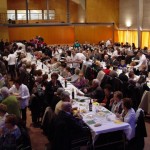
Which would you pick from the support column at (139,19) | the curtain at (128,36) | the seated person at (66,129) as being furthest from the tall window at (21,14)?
the seated person at (66,129)

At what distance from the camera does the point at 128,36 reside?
2033 centimetres

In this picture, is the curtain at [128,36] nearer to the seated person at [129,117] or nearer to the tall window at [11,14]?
the tall window at [11,14]

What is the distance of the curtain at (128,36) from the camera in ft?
63.1

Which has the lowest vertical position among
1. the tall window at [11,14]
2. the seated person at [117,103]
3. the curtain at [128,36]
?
the seated person at [117,103]

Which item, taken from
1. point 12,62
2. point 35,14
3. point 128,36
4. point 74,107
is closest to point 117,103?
point 74,107

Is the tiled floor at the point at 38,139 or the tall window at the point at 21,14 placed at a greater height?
the tall window at the point at 21,14

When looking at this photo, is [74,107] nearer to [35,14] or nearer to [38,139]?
[38,139]

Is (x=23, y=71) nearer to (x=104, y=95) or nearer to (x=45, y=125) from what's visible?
(x=104, y=95)

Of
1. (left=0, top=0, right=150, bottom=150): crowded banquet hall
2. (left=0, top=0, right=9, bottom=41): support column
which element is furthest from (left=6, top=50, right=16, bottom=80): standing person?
(left=0, top=0, right=9, bottom=41): support column

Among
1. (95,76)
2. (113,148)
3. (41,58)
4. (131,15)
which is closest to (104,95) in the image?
(113,148)

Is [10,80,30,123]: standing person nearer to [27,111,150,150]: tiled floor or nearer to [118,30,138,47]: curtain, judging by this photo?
[27,111,150,150]: tiled floor

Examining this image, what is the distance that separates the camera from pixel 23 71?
7.90 metres

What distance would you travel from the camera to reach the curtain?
19.2 metres

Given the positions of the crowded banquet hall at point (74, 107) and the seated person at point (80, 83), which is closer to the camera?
the crowded banquet hall at point (74, 107)
